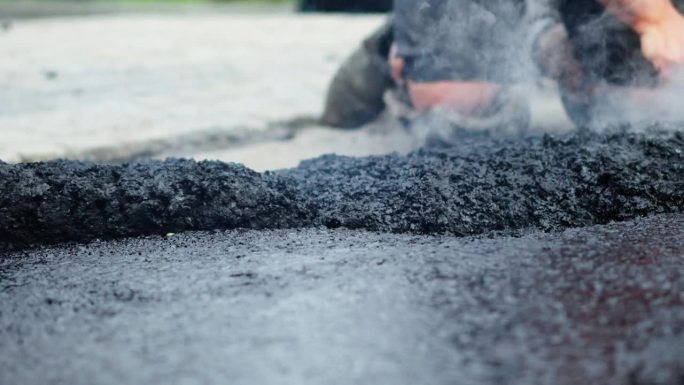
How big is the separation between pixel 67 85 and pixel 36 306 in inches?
Answer: 127

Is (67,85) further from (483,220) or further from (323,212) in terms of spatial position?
(483,220)

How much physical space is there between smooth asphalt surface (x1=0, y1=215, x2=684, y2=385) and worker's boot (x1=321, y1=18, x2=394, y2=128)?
78.2 inches

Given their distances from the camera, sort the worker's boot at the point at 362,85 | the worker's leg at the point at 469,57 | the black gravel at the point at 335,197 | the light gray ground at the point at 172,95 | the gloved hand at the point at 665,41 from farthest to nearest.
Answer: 1. the worker's boot at the point at 362,85
2. the light gray ground at the point at 172,95
3. the worker's leg at the point at 469,57
4. the gloved hand at the point at 665,41
5. the black gravel at the point at 335,197

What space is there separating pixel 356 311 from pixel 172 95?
10.5 ft

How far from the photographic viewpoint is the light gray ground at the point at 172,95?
3264 mm

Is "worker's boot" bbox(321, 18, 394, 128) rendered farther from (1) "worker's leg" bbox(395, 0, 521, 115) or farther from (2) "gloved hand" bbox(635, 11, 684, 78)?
(2) "gloved hand" bbox(635, 11, 684, 78)

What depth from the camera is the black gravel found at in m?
1.83

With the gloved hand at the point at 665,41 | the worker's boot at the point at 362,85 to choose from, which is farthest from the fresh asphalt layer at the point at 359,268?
the worker's boot at the point at 362,85

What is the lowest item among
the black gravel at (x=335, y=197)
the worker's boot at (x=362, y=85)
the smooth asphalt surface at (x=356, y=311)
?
the smooth asphalt surface at (x=356, y=311)

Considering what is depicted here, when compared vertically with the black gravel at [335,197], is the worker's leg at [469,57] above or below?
above

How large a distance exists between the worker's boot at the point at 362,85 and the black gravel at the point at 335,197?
5.42 feet

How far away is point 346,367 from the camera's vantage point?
3.51 ft

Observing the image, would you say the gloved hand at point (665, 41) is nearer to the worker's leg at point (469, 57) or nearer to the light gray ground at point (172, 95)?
the worker's leg at point (469, 57)

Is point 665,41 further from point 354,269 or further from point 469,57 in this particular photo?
point 354,269
